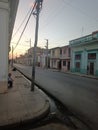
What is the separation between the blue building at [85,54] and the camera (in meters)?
30.8

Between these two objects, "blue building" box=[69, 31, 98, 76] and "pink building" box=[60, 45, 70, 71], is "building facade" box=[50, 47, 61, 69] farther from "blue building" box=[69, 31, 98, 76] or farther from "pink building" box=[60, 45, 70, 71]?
"blue building" box=[69, 31, 98, 76]

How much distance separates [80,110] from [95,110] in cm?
60

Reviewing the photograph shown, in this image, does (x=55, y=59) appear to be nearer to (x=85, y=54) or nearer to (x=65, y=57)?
(x=65, y=57)

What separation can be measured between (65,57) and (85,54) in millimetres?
12897

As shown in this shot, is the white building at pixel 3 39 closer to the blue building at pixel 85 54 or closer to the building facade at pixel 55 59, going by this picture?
the blue building at pixel 85 54

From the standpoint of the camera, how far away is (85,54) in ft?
111

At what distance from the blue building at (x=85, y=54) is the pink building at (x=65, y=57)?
5.82 metres

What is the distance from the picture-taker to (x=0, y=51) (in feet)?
33.5

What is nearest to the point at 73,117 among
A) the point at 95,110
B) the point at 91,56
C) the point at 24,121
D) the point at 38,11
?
the point at 95,110

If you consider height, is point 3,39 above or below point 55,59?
above

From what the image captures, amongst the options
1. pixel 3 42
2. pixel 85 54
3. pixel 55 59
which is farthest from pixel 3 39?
pixel 55 59

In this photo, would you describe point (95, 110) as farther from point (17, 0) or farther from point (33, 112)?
point (17, 0)

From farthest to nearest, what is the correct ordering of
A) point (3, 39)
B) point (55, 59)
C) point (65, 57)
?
point (55, 59) < point (65, 57) < point (3, 39)

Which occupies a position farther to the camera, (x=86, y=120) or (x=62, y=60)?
(x=62, y=60)
